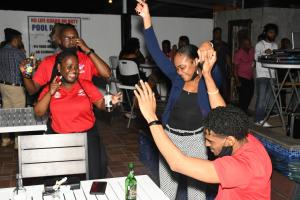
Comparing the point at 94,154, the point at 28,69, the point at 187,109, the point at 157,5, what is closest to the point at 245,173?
the point at 187,109

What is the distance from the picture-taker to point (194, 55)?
2.78m

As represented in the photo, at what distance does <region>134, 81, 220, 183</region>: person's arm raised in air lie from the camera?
66.2 inches

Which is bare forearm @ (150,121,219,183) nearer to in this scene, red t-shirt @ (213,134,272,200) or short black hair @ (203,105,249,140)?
red t-shirt @ (213,134,272,200)

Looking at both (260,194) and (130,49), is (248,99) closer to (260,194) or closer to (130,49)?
(130,49)

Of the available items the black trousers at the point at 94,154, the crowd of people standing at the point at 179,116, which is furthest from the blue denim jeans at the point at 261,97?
the black trousers at the point at 94,154

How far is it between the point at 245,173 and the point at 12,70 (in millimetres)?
4261

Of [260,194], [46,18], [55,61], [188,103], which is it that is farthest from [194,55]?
[46,18]

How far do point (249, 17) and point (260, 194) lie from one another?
6.97 meters

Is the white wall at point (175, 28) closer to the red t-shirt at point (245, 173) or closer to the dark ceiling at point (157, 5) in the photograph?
the dark ceiling at point (157, 5)

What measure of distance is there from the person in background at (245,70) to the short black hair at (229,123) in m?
5.21

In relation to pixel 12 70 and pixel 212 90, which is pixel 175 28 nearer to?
pixel 12 70

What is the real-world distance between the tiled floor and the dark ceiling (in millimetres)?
2546

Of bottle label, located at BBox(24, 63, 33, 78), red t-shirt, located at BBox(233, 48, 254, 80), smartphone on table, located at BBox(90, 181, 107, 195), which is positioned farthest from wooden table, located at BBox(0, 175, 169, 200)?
red t-shirt, located at BBox(233, 48, 254, 80)

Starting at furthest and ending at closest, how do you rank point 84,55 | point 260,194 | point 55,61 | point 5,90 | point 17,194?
1. point 5,90
2. point 84,55
3. point 55,61
4. point 17,194
5. point 260,194
